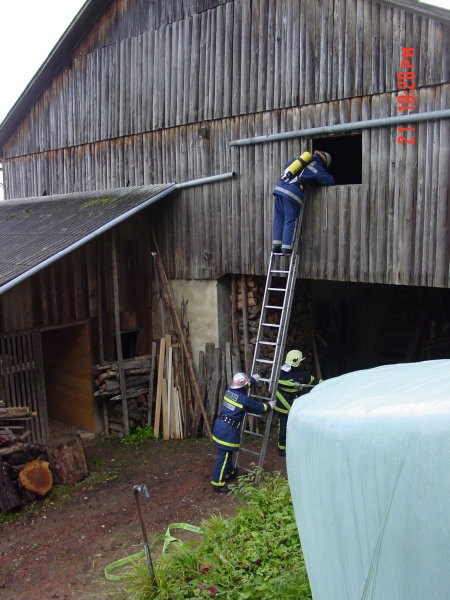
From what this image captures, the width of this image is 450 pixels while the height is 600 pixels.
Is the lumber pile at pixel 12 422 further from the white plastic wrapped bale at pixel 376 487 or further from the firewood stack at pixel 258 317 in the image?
the white plastic wrapped bale at pixel 376 487

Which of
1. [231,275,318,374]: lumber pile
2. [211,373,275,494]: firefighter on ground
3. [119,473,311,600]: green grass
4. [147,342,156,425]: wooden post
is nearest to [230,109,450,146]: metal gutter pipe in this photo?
[231,275,318,374]: lumber pile

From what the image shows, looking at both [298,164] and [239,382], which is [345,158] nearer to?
[298,164]

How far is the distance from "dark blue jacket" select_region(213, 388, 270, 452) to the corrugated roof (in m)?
3.26

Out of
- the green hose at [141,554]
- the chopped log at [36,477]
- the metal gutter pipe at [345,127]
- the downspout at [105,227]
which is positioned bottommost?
the green hose at [141,554]

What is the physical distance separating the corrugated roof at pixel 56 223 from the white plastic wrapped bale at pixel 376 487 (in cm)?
530

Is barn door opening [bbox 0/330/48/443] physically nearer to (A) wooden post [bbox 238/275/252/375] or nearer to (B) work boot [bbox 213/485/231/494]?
(B) work boot [bbox 213/485/231/494]

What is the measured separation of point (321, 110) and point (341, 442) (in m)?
6.25

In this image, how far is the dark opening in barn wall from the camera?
1277cm

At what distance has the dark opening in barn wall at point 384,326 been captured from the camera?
12.8m

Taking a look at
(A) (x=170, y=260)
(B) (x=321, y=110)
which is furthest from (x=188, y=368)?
(B) (x=321, y=110)

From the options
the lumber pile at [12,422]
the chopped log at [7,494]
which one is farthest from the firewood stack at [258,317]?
the chopped log at [7,494]

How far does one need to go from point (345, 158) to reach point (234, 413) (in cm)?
624

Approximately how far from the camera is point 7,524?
7406mm

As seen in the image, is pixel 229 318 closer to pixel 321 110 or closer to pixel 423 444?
pixel 321 110
